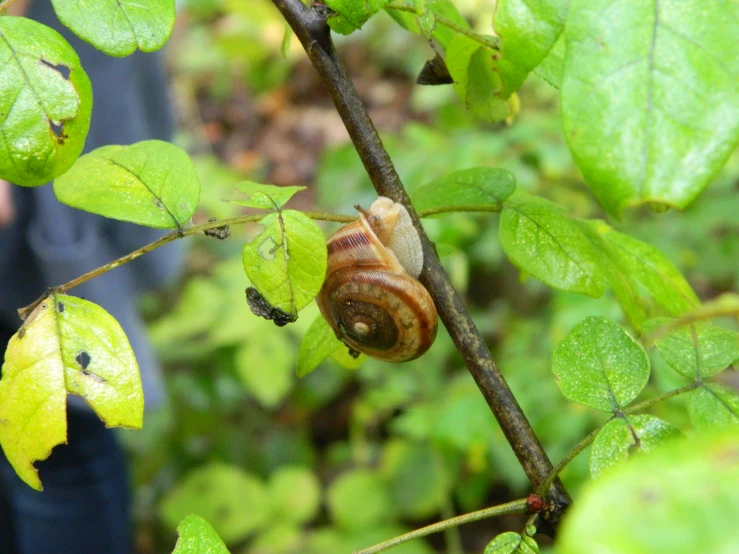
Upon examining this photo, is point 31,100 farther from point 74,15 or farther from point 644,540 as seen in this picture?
point 644,540

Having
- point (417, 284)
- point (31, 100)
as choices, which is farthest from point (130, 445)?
point (31, 100)

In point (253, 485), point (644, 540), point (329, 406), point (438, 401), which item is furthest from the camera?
point (329, 406)

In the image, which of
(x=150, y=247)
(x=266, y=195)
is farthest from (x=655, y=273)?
(x=150, y=247)

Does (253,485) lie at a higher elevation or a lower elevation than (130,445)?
lower

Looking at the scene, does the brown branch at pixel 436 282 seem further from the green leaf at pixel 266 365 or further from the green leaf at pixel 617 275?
the green leaf at pixel 266 365

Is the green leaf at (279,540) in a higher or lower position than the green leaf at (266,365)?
lower

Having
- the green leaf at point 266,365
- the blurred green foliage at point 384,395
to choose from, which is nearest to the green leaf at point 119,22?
the blurred green foliage at point 384,395

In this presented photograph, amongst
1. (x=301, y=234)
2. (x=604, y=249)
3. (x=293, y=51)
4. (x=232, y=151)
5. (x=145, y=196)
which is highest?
(x=293, y=51)

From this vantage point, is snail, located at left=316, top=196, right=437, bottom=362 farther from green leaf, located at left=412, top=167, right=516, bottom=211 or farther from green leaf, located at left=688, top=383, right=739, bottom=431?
green leaf, located at left=688, top=383, right=739, bottom=431
